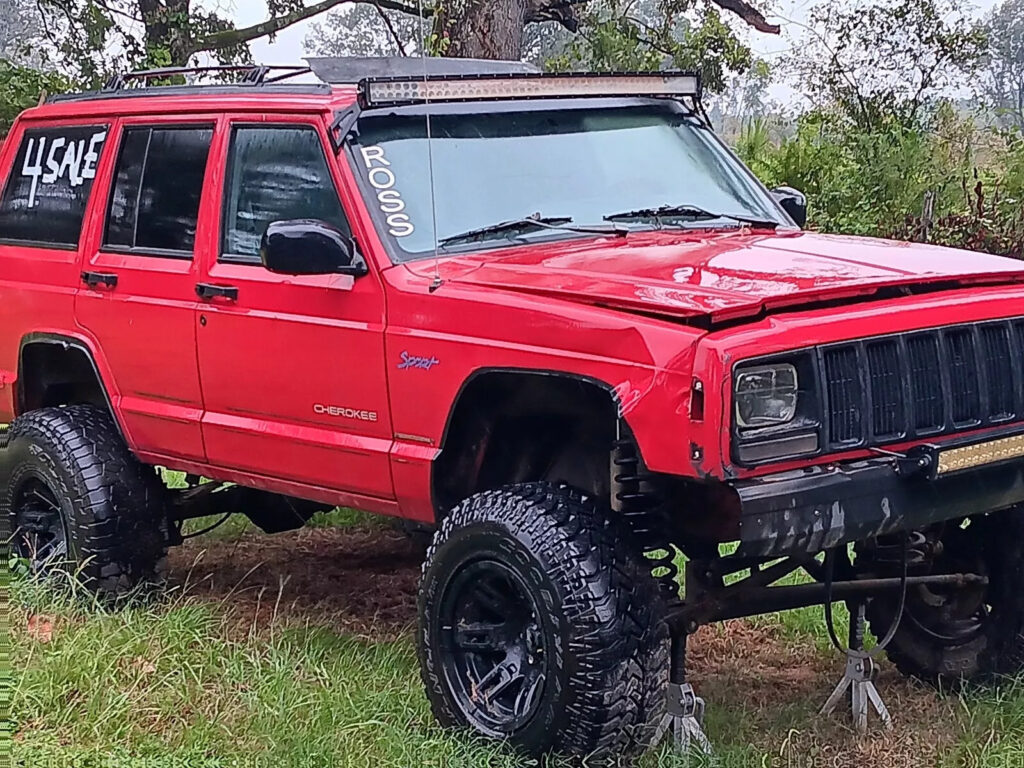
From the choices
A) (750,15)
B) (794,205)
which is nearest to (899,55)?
(750,15)

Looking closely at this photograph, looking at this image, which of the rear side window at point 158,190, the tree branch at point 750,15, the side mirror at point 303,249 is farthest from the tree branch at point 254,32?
the side mirror at point 303,249

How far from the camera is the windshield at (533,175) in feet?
16.1

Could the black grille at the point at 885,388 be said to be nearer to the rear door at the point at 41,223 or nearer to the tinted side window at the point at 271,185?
the tinted side window at the point at 271,185

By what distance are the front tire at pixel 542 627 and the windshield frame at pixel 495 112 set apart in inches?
35.0

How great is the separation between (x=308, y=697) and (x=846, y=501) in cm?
197

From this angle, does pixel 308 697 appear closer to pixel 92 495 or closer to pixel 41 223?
pixel 92 495

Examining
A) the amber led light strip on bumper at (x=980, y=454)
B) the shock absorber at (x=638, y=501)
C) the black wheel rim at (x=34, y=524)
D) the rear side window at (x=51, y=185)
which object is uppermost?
the rear side window at (x=51, y=185)

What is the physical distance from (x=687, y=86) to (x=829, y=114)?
26.5 feet

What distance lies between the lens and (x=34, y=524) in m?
6.31

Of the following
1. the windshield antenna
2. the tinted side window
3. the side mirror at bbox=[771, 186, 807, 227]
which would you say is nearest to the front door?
the tinted side window

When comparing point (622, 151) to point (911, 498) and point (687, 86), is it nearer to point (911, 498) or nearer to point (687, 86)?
point (687, 86)

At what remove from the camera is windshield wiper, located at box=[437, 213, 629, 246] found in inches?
191

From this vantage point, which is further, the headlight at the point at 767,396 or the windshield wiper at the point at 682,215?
the windshield wiper at the point at 682,215

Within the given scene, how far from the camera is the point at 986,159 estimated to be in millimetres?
13141
